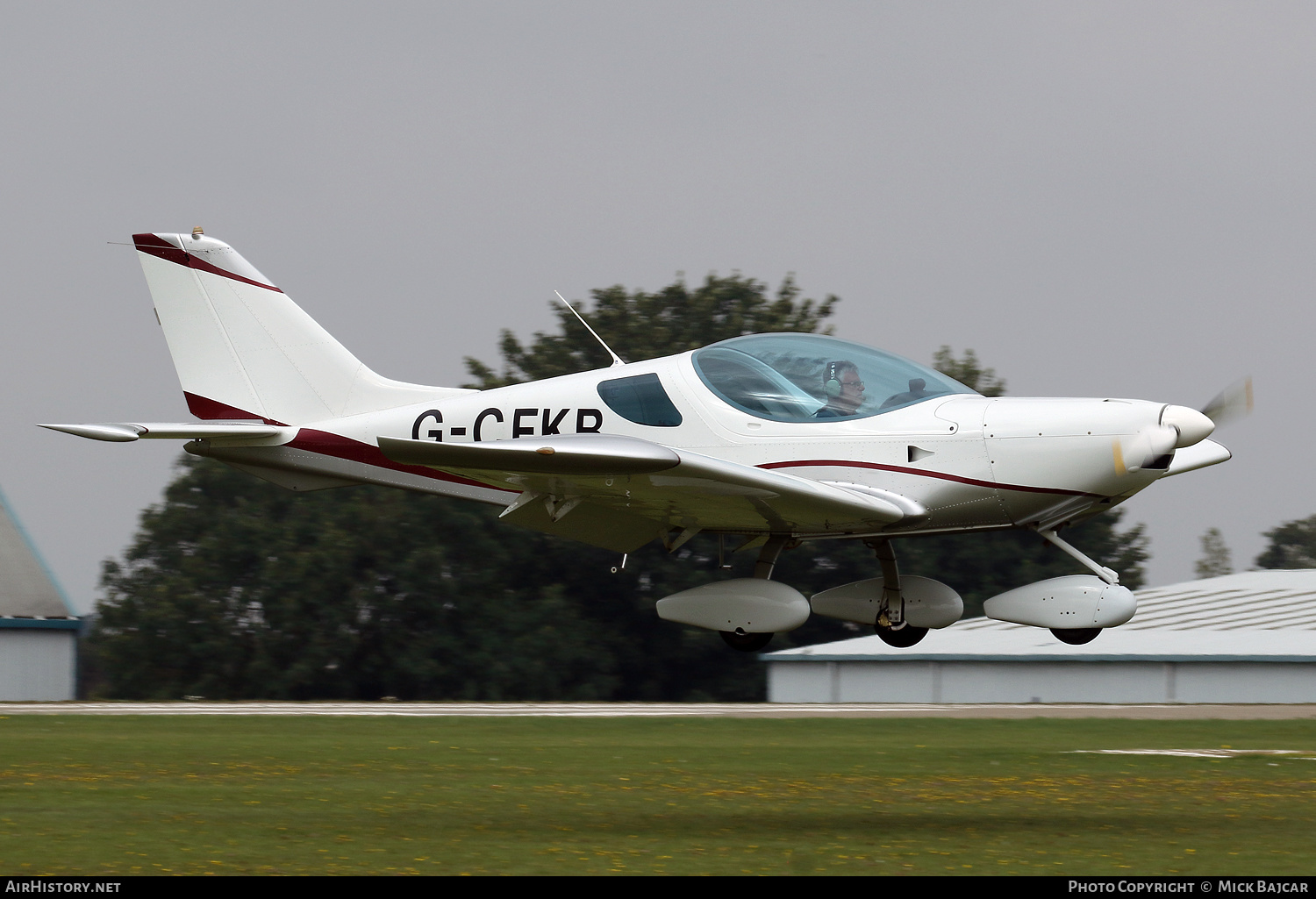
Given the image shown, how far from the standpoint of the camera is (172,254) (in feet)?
60.3

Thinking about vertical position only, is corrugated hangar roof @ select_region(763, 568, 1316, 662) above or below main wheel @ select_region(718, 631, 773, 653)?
below

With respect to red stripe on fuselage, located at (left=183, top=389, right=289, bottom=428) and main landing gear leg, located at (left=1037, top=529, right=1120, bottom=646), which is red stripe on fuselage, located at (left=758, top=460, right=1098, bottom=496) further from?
red stripe on fuselage, located at (left=183, top=389, right=289, bottom=428)

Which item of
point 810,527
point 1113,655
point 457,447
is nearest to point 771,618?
point 810,527

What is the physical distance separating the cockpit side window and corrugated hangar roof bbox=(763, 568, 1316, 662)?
109ft

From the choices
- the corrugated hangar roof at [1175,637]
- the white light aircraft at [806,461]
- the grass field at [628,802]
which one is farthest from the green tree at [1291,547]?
the white light aircraft at [806,461]

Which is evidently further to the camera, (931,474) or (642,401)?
(642,401)

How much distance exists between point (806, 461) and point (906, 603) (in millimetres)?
1503

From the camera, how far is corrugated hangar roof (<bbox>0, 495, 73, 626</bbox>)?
49875mm

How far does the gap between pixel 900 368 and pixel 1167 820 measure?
5707 mm

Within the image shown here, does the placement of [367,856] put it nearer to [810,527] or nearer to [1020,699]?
[810,527]

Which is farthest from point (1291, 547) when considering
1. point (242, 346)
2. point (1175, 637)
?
point (242, 346)

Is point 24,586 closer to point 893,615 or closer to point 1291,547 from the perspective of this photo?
point 893,615

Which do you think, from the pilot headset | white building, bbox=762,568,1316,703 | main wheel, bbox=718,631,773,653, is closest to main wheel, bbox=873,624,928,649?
main wheel, bbox=718,631,773,653

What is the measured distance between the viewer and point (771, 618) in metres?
14.3
